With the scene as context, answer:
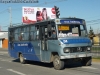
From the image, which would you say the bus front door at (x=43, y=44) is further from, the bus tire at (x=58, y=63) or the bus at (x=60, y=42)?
the bus tire at (x=58, y=63)

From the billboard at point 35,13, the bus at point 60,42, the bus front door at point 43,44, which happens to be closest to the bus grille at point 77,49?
the bus at point 60,42

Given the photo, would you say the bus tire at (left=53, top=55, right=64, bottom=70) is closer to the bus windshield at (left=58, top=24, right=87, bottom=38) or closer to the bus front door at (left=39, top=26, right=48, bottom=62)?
the bus front door at (left=39, top=26, right=48, bottom=62)

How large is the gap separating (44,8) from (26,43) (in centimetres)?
3894

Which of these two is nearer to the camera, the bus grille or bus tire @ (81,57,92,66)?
the bus grille

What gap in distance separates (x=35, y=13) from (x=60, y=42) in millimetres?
42494

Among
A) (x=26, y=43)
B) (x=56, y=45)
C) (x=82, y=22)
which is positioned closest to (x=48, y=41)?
(x=56, y=45)

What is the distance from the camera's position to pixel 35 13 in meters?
55.7

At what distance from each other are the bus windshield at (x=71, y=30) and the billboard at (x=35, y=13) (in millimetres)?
39352

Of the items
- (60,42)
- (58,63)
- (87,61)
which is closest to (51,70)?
(58,63)

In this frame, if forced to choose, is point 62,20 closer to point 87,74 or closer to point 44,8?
point 87,74

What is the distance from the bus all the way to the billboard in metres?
37.4

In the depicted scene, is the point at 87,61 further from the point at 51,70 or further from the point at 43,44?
the point at 43,44

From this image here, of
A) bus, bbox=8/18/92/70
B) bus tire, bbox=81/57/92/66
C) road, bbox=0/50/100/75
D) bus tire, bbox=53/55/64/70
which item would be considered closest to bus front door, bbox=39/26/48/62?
bus, bbox=8/18/92/70

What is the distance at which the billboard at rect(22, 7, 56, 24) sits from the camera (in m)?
54.5
